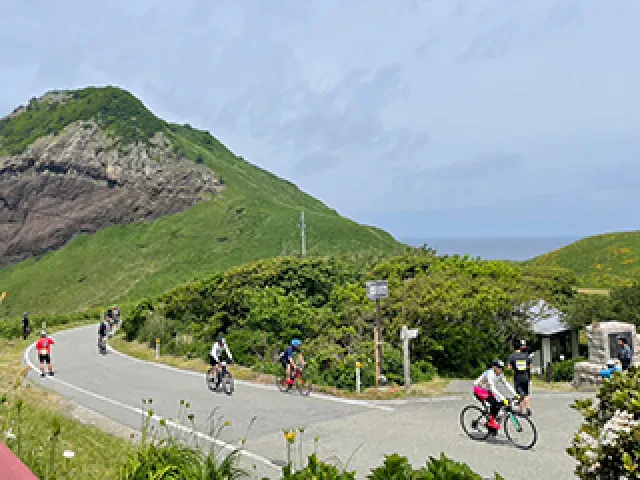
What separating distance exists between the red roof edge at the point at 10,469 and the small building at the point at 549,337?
814 inches

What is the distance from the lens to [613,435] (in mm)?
4367

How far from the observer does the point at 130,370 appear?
20906 millimetres

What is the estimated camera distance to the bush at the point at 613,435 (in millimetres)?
4297

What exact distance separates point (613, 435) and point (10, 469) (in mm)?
4164

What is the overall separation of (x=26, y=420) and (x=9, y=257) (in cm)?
8461

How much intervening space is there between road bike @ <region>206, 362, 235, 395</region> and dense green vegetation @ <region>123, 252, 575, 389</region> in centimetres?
237

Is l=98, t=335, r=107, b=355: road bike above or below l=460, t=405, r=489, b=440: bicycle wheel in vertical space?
above

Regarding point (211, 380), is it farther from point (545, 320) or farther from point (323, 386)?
point (545, 320)

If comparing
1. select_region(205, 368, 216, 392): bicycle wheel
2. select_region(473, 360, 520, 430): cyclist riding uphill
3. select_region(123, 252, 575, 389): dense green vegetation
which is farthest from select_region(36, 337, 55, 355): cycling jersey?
select_region(473, 360, 520, 430): cyclist riding uphill

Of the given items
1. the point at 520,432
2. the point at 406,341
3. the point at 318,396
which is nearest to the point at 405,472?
the point at 520,432

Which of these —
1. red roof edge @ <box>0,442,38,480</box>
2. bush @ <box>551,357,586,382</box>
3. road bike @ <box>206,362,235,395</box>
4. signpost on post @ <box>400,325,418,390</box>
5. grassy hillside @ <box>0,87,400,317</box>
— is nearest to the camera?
red roof edge @ <box>0,442,38,480</box>

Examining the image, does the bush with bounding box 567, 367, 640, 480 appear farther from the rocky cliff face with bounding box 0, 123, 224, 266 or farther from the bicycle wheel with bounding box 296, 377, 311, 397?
the rocky cliff face with bounding box 0, 123, 224, 266

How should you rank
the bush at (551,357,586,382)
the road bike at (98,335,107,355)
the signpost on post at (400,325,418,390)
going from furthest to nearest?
1. the road bike at (98,335,107,355)
2. the bush at (551,357,586,382)
3. the signpost on post at (400,325,418,390)

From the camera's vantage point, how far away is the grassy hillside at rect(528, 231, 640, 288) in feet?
144
